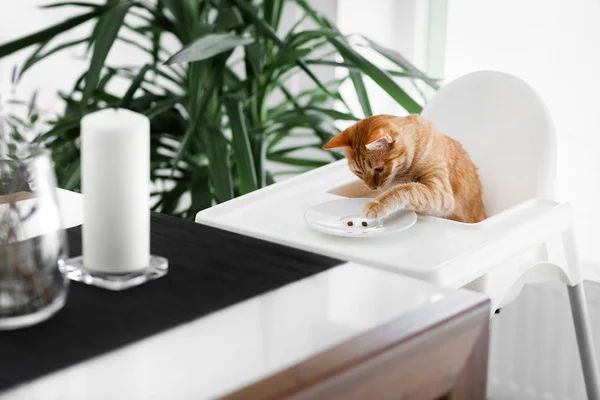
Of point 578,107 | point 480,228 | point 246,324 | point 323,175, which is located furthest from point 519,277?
point 578,107

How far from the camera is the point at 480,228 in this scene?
1183 mm

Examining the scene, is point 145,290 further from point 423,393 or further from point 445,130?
point 445,130

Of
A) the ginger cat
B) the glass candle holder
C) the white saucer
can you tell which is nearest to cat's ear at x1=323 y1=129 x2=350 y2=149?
the ginger cat

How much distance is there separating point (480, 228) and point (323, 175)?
35 cm

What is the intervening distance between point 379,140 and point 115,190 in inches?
20.3

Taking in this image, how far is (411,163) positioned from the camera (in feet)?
4.29

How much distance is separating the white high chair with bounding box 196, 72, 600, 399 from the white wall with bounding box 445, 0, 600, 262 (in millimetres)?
753

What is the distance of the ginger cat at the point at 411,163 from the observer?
1.23 m

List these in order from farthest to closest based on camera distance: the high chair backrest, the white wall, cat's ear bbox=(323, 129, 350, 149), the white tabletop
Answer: the white wall, the high chair backrest, cat's ear bbox=(323, 129, 350, 149), the white tabletop

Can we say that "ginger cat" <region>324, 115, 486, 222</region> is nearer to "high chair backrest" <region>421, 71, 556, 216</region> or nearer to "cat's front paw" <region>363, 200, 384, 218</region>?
"cat's front paw" <region>363, 200, 384, 218</region>

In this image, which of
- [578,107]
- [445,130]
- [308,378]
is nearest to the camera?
[308,378]

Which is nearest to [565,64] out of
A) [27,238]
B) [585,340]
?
[585,340]

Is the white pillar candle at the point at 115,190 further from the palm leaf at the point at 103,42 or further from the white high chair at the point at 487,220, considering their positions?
the palm leaf at the point at 103,42

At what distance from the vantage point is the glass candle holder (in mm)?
721
